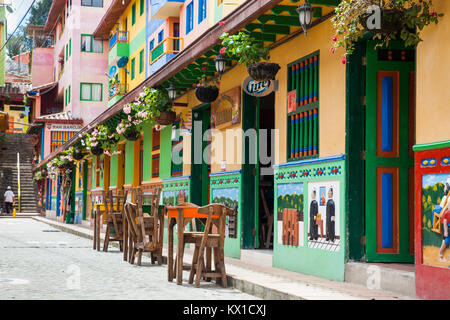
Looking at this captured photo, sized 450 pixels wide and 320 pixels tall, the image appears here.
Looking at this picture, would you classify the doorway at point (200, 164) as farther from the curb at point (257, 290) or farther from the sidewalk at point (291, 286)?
the curb at point (257, 290)

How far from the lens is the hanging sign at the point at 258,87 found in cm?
1164

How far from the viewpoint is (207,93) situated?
13438 millimetres

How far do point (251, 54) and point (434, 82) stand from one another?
12.5 feet

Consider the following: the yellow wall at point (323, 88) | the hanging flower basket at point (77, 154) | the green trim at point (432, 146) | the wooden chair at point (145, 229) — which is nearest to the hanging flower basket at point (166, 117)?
the wooden chair at point (145, 229)

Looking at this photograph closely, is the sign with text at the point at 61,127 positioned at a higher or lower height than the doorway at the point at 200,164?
higher

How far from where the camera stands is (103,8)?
42688 mm

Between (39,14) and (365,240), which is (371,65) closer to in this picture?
(365,240)

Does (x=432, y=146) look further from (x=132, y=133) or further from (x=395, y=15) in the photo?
(x=132, y=133)

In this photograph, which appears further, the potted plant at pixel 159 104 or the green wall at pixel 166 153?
the green wall at pixel 166 153

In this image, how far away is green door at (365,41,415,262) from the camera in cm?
892

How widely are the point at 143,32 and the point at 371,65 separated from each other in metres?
20.2

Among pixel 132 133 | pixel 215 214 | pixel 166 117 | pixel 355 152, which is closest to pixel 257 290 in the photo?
pixel 215 214

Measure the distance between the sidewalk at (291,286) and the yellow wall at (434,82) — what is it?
1820mm
